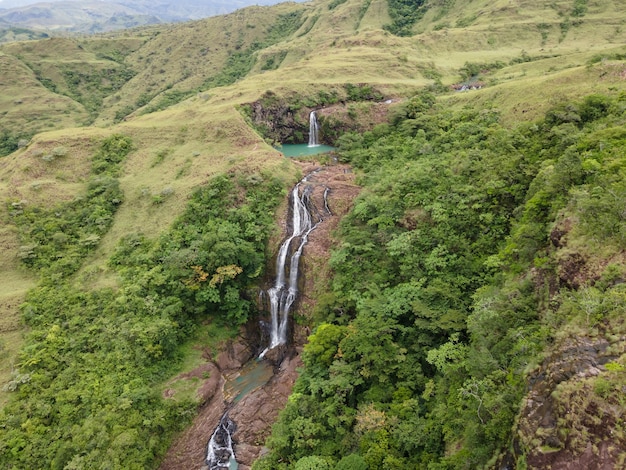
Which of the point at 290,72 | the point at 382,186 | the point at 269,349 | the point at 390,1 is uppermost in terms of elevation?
the point at 390,1

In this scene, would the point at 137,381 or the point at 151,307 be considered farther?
the point at 151,307

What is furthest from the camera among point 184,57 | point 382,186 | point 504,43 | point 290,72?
point 184,57

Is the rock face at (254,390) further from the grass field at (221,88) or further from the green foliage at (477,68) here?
the green foliage at (477,68)

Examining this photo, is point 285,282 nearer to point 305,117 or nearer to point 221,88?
point 305,117

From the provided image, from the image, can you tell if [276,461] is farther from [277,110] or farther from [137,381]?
Answer: [277,110]

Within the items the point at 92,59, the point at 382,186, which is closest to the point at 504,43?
the point at 382,186

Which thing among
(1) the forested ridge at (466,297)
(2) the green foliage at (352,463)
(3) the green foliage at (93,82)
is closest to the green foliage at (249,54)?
(3) the green foliage at (93,82)

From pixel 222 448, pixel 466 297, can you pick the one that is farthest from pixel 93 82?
pixel 466 297
